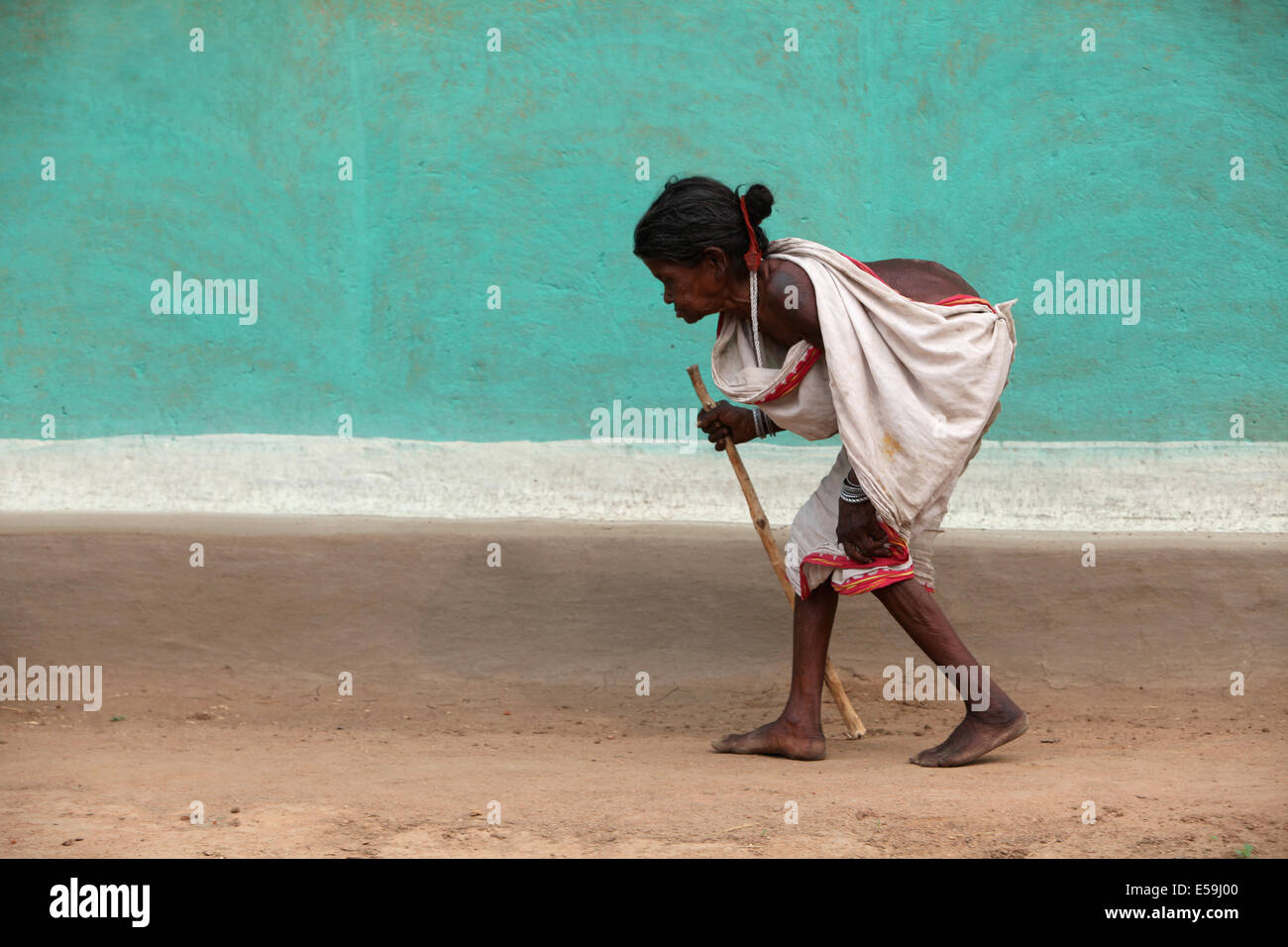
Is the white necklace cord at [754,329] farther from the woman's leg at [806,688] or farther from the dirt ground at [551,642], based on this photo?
the dirt ground at [551,642]

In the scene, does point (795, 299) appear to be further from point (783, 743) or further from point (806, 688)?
point (783, 743)

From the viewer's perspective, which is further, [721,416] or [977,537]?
[977,537]

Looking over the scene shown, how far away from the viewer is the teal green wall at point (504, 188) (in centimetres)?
486

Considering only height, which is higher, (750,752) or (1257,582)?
(1257,582)

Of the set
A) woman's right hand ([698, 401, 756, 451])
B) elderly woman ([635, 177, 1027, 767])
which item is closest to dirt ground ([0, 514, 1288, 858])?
elderly woman ([635, 177, 1027, 767])

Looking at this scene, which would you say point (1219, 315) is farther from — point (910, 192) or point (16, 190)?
point (16, 190)

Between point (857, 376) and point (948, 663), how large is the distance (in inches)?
31.8

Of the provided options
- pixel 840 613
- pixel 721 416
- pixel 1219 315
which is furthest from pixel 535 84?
pixel 1219 315

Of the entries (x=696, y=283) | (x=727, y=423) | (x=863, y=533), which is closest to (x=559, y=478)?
(x=727, y=423)

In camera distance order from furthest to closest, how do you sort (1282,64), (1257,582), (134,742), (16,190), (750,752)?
(16,190) → (1282,64) → (1257,582) → (134,742) → (750,752)

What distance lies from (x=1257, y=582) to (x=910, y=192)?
1.86m

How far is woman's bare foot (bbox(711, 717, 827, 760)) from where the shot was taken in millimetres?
3568

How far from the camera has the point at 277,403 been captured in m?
5.00

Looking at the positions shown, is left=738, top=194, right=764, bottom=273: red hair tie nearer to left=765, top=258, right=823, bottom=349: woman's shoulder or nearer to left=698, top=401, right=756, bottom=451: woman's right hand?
left=765, top=258, right=823, bottom=349: woman's shoulder
